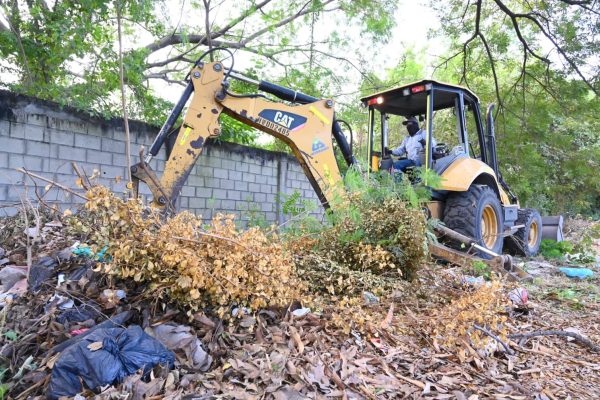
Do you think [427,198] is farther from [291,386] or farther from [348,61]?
[348,61]

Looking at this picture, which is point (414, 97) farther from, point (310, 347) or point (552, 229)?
point (552, 229)

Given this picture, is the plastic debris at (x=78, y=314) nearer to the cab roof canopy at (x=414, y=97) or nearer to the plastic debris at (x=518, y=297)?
the plastic debris at (x=518, y=297)

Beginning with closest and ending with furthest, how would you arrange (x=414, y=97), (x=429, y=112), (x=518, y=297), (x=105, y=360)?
(x=105, y=360)
(x=518, y=297)
(x=429, y=112)
(x=414, y=97)

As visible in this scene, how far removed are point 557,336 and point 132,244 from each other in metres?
2.90

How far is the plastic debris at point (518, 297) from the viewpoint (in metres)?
3.48

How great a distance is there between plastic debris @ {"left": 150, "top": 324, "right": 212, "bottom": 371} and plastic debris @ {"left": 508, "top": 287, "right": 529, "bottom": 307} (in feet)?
8.33

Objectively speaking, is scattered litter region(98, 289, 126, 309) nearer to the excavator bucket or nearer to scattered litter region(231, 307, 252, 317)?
scattered litter region(231, 307, 252, 317)

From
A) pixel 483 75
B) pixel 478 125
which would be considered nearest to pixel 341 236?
pixel 478 125

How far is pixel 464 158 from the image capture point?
18.7ft

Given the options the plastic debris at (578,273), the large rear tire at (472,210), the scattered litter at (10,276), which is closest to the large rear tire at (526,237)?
the large rear tire at (472,210)

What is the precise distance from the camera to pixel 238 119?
4.64m

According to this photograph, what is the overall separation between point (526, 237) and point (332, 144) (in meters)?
4.47

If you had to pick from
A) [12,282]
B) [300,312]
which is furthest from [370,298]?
[12,282]

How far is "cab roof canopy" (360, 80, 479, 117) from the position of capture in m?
5.48
